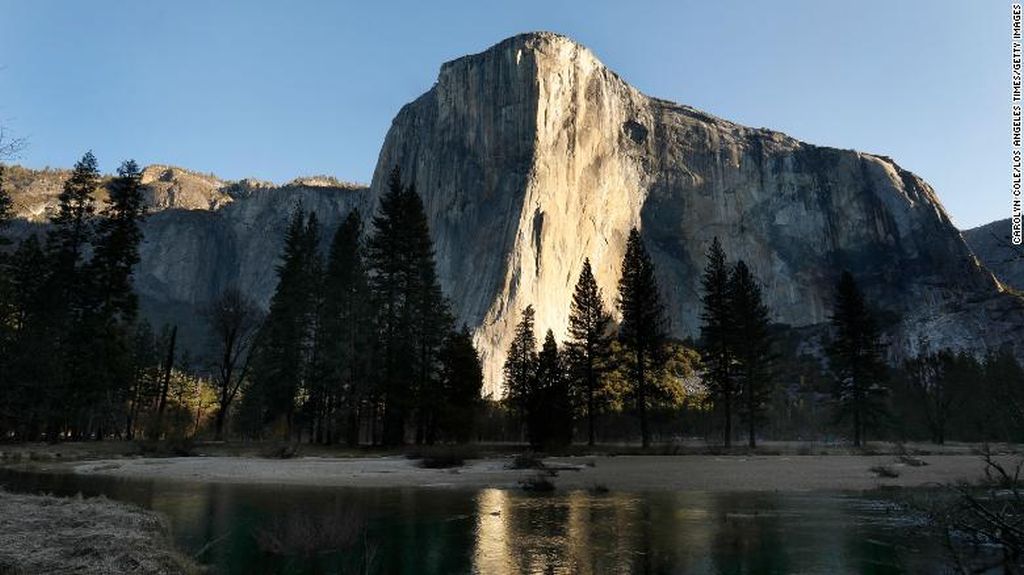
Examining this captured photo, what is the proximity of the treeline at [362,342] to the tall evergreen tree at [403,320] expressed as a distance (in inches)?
2.9

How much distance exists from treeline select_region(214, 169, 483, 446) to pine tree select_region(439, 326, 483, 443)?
0.08 metres

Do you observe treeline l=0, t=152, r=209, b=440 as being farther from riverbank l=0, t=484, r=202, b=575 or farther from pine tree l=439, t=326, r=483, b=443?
riverbank l=0, t=484, r=202, b=575

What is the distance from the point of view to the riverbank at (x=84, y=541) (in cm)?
866

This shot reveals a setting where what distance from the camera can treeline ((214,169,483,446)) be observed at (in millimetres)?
41219

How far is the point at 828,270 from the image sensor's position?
16962 centimetres

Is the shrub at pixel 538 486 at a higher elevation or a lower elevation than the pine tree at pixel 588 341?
lower

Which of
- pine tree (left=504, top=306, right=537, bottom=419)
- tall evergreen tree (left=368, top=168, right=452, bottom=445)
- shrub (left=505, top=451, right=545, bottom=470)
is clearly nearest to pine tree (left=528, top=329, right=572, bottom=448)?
tall evergreen tree (left=368, top=168, right=452, bottom=445)

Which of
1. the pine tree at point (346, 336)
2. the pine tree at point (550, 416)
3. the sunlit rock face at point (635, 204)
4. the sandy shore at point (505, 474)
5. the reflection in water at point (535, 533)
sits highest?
the sunlit rock face at point (635, 204)

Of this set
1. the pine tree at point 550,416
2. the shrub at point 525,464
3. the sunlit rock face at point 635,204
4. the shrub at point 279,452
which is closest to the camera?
the shrub at point 525,464

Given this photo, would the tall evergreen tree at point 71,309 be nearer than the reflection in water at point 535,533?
No

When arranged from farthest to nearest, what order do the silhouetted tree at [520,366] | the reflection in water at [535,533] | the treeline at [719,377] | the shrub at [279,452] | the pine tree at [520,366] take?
1. the pine tree at [520,366]
2. the silhouetted tree at [520,366]
3. the treeline at [719,377]
4. the shrub at [279,452]
5. the reflection in water at [535,533]

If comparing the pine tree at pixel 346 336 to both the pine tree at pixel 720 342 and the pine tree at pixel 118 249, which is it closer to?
the pine tree at pixel 118 249

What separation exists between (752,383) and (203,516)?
48122 millimetres

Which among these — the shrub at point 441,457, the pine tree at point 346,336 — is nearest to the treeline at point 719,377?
the shrub at point 441,457
